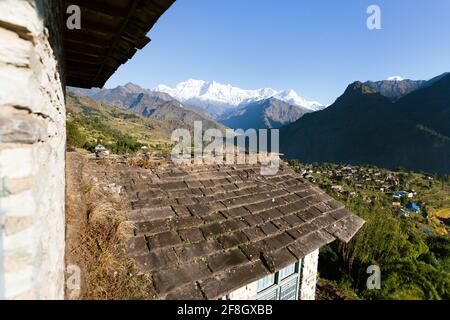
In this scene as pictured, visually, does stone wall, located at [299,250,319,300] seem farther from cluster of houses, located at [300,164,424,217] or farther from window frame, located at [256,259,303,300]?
cluster of houses, located at [300,164,424,217]

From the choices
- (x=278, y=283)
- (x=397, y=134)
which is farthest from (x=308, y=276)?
(x=397, y=134)

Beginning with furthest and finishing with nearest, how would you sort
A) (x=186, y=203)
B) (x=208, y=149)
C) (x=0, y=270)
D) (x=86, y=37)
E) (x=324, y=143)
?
1. (x=324, y=143)
2. (x=208, y=149)
3. (x=186, y=203)
4. (x=86, y=37)
5. (x=0, y=270)

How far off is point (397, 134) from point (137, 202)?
595 feet

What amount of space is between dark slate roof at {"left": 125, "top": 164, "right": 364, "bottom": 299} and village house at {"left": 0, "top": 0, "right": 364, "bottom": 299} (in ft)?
0.07

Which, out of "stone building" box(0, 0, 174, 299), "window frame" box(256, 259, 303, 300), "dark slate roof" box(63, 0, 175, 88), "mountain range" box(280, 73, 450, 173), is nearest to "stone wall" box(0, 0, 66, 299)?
"stone building" box(0, 0, 174, 299)

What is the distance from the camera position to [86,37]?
341cm

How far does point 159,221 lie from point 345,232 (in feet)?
13.5

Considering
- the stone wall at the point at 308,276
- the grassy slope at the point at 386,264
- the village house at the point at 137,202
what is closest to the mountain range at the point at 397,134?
the grassy slope at the point at 386,264

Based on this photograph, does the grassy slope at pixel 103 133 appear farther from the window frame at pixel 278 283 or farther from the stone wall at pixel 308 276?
the stone wall at pixel 308 276

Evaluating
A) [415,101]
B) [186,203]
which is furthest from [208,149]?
[415,101]

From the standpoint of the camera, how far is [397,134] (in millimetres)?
152875

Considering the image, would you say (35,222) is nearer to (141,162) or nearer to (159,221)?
(159,221)

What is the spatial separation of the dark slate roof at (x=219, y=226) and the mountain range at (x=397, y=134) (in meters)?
150
